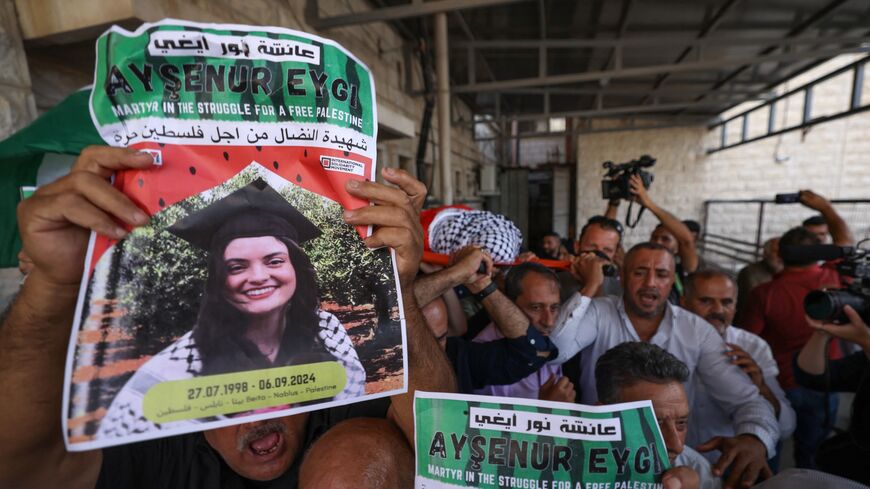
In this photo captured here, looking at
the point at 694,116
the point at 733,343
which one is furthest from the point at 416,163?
the point at 694,116

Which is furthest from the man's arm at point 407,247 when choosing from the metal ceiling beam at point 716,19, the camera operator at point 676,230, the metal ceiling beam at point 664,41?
the metal ceiling beam at point 716,19

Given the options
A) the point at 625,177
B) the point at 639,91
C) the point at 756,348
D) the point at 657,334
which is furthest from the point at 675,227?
the point at 639,91

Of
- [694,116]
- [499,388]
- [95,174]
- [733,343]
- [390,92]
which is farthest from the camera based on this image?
[694,116]

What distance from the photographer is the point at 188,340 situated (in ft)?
1.81

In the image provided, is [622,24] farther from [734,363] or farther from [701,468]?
[701,468]

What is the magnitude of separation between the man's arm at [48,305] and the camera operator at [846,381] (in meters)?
1.98

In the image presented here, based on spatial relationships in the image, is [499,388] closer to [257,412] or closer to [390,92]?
[257,412]

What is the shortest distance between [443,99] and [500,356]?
376 centimetres

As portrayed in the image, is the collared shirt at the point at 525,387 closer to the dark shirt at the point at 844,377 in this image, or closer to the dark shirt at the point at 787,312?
the dark shirt at the point at 844,377

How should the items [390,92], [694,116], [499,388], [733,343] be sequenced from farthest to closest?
1. [694,116]
2. [390,92]
3. [733,343]
4. [499,388]

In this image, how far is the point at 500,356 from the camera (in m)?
1.52

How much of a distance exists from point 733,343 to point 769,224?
8160 millimetres

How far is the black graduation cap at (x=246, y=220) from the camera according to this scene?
569 mm

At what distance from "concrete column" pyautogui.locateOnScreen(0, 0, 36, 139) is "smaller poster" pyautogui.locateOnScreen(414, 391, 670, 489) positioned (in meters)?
1.99
